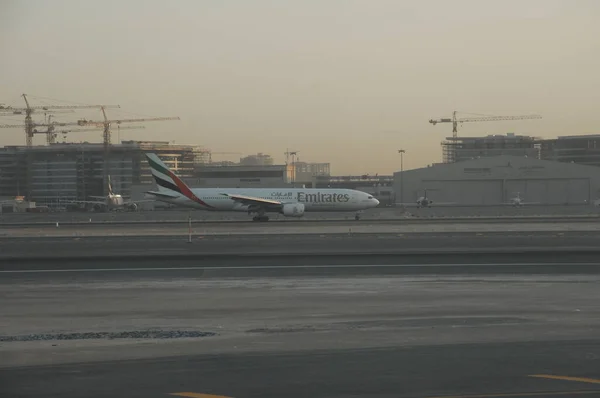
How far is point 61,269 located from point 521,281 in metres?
15.9

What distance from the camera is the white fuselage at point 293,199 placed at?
230ft

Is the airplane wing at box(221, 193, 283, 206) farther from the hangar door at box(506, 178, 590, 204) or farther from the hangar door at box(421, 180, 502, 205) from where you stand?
the hangar door at box(506, 178, 590, 204)

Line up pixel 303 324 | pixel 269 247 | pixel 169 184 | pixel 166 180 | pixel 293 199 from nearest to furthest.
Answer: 1. pixel 303 324
2. pixel 269 247
3. pixel 293 199
4. pixel 169 184
5. pixel 166 180

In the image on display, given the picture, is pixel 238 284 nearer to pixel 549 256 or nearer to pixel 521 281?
pixel 521 281

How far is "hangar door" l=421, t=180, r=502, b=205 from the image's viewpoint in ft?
366

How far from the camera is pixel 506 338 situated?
13.5 metres

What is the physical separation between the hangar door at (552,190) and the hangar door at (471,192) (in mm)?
1920

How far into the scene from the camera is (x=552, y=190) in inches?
4360

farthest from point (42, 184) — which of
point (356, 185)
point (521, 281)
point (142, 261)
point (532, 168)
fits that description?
point (521, 281)

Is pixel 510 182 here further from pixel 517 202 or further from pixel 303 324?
pixel 303 324

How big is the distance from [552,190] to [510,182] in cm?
619

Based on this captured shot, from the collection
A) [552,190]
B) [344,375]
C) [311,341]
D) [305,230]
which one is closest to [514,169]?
[552,190]

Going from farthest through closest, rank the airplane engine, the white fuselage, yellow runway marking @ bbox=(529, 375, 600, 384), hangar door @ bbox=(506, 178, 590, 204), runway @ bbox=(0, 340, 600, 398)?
hangar door @ bbox=(506, 178, 590, 204)
the white fuselage
the airplane engine
yellow runway marking @ bbox=(529, 375, 600, 384)
runway @ bbox=(0, 340, 600, 398)

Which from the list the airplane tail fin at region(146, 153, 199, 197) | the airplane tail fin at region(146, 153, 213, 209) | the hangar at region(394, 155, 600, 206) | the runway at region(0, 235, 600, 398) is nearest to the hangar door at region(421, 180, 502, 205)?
the hangar at region(394, 155, 600, 206)
